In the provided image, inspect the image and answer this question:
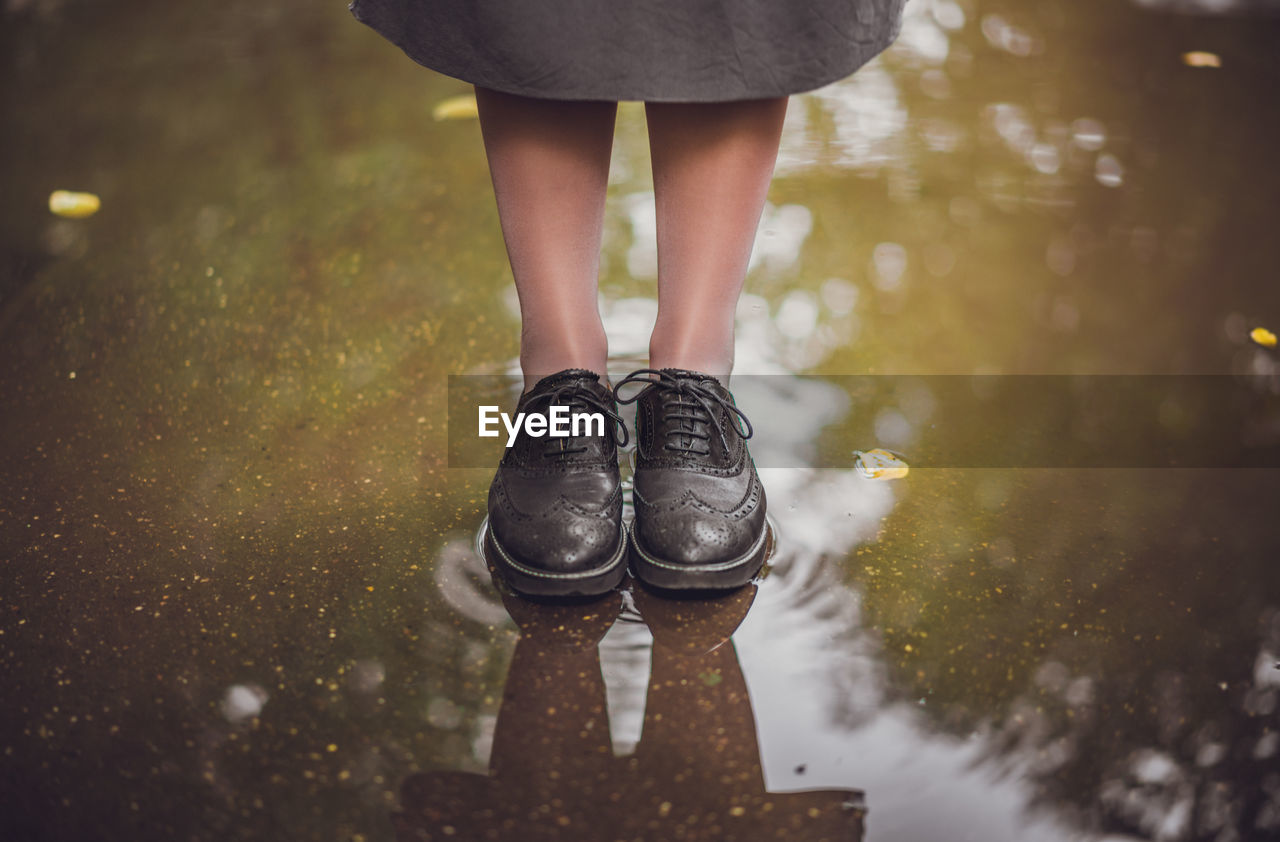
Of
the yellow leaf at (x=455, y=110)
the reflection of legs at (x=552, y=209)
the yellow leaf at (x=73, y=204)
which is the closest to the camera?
the reflection of legs at (x=552, y=209)

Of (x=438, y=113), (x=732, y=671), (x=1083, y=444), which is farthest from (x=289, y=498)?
(x=438, y=113)

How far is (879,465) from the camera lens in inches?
50.3

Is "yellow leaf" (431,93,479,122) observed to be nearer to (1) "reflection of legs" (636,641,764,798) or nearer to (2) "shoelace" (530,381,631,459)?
(2) "shoelace" (530,381,631,459)

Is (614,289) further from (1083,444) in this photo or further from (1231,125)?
(1231,125)

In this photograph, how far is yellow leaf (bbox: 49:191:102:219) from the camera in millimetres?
1800

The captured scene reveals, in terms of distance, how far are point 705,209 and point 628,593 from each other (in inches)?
17.3

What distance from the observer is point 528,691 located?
3.09ft

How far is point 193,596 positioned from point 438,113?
149cm

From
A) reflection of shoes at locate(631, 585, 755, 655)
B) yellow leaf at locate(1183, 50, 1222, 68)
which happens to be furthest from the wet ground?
yellow leaf at locate(1183, 50, 1222, 68)

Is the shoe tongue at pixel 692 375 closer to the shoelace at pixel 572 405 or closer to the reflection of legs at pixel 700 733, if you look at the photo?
the shoelace at pixel 572 405

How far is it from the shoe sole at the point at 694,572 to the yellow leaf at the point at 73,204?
139 centimetres

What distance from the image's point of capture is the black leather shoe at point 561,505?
1.01 m

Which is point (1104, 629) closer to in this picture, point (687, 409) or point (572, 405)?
point (687, 409)

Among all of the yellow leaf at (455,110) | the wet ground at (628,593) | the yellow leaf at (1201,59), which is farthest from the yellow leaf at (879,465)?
the yellow leaf at (1201,59)
